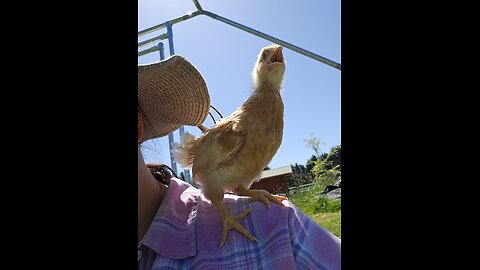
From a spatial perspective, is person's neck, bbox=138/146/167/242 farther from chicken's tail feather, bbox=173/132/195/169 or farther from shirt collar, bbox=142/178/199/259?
chicken's tail feather, bbox=173/132/195/169

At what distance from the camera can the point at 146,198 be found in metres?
0.78

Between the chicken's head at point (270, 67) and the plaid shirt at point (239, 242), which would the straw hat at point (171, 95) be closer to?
the chicken's head at point (270, 67)

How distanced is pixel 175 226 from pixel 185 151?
24cm

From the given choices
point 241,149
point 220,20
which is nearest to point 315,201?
point 220,20

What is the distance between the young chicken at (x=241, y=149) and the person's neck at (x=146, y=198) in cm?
10

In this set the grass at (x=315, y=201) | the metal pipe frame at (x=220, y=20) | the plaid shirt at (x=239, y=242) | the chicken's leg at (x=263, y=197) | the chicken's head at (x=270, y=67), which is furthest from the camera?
the grass at (x=315, y=201)

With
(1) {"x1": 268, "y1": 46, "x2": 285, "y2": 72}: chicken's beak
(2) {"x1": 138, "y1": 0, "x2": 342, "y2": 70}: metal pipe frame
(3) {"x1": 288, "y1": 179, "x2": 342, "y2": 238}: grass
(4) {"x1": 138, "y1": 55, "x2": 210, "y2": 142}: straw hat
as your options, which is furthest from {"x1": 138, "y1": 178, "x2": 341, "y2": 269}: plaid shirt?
(3) {"x1": 288, "y1": 179, "x2": 342, "y2": 238}: grass

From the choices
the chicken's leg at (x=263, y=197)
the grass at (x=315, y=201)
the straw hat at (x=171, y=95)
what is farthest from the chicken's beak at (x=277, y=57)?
the grass at (x=315, y=201)

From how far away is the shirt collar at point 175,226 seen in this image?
2.27 feet

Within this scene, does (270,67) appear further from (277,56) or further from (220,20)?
(220,20)

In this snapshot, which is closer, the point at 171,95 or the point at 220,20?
the point at 171,95

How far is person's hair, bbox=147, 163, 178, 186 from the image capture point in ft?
3.03
